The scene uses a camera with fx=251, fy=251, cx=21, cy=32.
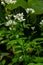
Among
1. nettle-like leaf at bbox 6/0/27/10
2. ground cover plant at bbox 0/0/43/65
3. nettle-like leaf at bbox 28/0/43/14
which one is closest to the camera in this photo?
ground cover plant at bbox 0/0/43/65

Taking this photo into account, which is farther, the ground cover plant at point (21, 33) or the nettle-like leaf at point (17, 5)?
the nettle-like leaf at point (17, 5)

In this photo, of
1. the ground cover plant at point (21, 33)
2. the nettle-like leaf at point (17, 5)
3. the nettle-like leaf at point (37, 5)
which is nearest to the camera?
the ground cover plant at point (21, 33)

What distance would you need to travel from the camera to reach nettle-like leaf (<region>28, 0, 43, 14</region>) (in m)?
3.45

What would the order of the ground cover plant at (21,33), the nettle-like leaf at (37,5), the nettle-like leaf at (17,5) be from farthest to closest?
the nettle-like leaf at (37,5), the nettle-like leaf at (17,5), the ground cover plant at (21,33)

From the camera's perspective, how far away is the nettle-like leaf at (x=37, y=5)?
345 centimetres

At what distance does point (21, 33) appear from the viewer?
2.87 m

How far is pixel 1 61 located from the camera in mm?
2789

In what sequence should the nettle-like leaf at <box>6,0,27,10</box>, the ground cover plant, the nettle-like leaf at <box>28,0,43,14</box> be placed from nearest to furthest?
1. the ground cover plant
2. the nettle-like leaf at <box>6,0,27,10</box>
3. the nettle-like leaf at <box>28,0,43,14</box>

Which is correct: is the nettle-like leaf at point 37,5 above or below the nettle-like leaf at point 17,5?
below

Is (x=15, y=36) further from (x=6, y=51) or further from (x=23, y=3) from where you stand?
(x=23, y=3)

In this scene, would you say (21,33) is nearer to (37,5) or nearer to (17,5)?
(17,5)

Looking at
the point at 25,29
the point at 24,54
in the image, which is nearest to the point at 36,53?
the point at 24,54

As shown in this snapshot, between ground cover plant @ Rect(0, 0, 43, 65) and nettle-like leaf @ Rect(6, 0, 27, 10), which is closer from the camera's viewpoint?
ground cover plant @ Rect(0, 0, 43, 65)

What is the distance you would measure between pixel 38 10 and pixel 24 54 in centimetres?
112
